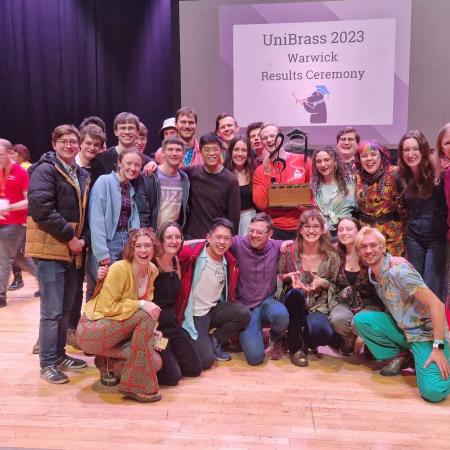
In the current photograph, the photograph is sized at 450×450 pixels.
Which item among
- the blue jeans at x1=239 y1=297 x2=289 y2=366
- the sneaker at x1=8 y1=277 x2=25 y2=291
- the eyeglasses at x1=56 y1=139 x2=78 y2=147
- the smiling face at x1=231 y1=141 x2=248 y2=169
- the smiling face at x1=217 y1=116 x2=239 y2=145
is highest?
the smiling face at x1=217 y1=116 x2=239 y2=145

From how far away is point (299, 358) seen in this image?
317cm

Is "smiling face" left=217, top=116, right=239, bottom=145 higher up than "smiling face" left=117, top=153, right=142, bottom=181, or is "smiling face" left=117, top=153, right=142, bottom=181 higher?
"smiling face" left=217, top=116, right=239, bottom=145

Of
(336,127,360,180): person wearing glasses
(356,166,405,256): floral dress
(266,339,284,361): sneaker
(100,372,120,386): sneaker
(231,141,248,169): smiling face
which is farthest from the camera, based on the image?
(336,127,360,180): person wearing glasses

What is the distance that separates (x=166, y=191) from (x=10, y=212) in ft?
6.26

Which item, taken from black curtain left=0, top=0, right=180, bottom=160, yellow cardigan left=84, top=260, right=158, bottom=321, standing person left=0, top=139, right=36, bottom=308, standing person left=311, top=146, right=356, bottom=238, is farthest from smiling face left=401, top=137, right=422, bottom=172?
black curtain left=0, top=0, right=180, bottom=160

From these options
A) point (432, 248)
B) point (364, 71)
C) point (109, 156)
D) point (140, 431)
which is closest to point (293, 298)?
point (432, 248)

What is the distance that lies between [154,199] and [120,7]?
13.6 ft

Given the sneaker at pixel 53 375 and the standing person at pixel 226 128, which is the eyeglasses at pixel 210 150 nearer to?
the standing person at pixel 226 128

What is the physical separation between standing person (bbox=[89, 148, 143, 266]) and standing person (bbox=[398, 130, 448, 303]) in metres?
1.80

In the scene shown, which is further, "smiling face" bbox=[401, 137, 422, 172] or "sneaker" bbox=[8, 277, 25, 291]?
"sneaker" bbox=[8, 277, 25, 291]

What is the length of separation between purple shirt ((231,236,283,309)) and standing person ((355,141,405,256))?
0.67 meters

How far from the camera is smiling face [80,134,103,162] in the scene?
3348 millimetres

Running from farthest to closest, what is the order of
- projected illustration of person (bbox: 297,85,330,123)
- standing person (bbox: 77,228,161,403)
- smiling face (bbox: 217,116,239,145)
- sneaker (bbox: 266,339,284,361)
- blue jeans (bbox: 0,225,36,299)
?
projected illustration of person (bbox: 297,85,330,123), blue jeans (bbox: 0,225,36,299), smiling face (bbox: 217,116,239,145), sneaker (bbox: 266,339,284,361), standing person (bbox: 77,228,161,403)

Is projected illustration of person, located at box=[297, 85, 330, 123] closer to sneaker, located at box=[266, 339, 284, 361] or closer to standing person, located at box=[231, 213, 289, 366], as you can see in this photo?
standing person, located at box=[231, 213, 289, 366]
